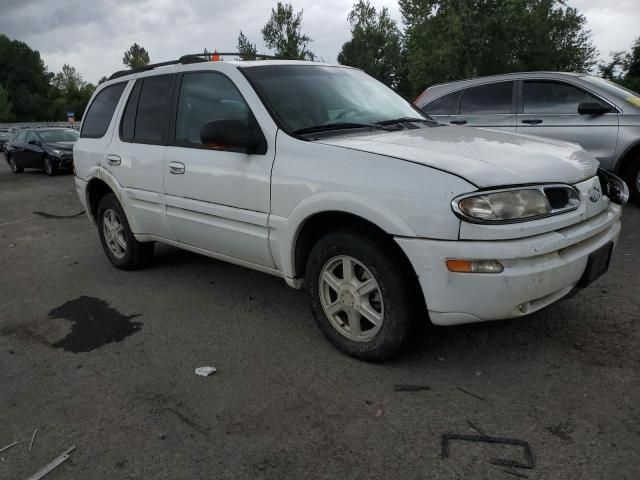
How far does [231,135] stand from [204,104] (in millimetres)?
797

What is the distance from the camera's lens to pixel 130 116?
15.7 feet

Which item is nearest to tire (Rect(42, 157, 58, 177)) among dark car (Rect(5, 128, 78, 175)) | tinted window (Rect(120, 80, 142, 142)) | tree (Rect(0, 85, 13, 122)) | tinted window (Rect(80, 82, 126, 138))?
dark car (Rect(5, 128, 78, 175))

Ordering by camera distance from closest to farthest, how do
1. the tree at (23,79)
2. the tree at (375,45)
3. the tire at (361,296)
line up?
the tire at (361,296) → the tree at (375,45) → the tree at (23,79)

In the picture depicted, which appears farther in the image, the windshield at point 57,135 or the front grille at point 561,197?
the windshield at point 57,135

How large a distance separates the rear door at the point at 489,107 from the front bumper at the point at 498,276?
4.72 meters

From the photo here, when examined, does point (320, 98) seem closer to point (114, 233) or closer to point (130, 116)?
point (130, 116)

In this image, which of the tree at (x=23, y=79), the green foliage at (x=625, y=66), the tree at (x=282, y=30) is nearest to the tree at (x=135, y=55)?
the tree at (x=23, y=79)

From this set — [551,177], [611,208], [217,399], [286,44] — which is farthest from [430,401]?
[286,44]

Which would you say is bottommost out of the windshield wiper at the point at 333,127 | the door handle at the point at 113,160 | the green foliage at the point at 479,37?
the door handle at the point at 113,160

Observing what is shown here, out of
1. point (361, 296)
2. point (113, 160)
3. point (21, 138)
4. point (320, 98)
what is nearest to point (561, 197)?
point (361, 296)

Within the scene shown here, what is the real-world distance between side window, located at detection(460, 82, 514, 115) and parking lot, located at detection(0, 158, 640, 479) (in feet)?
10.9

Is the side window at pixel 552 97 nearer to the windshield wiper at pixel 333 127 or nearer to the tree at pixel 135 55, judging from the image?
the windshield wiper at pixel 333 127

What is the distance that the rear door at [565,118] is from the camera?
6508mm

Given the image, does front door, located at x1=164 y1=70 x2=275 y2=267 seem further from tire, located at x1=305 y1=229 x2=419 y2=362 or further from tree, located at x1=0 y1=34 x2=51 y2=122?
tree, located at x1=0 y1=34 x2=51 y2=122
